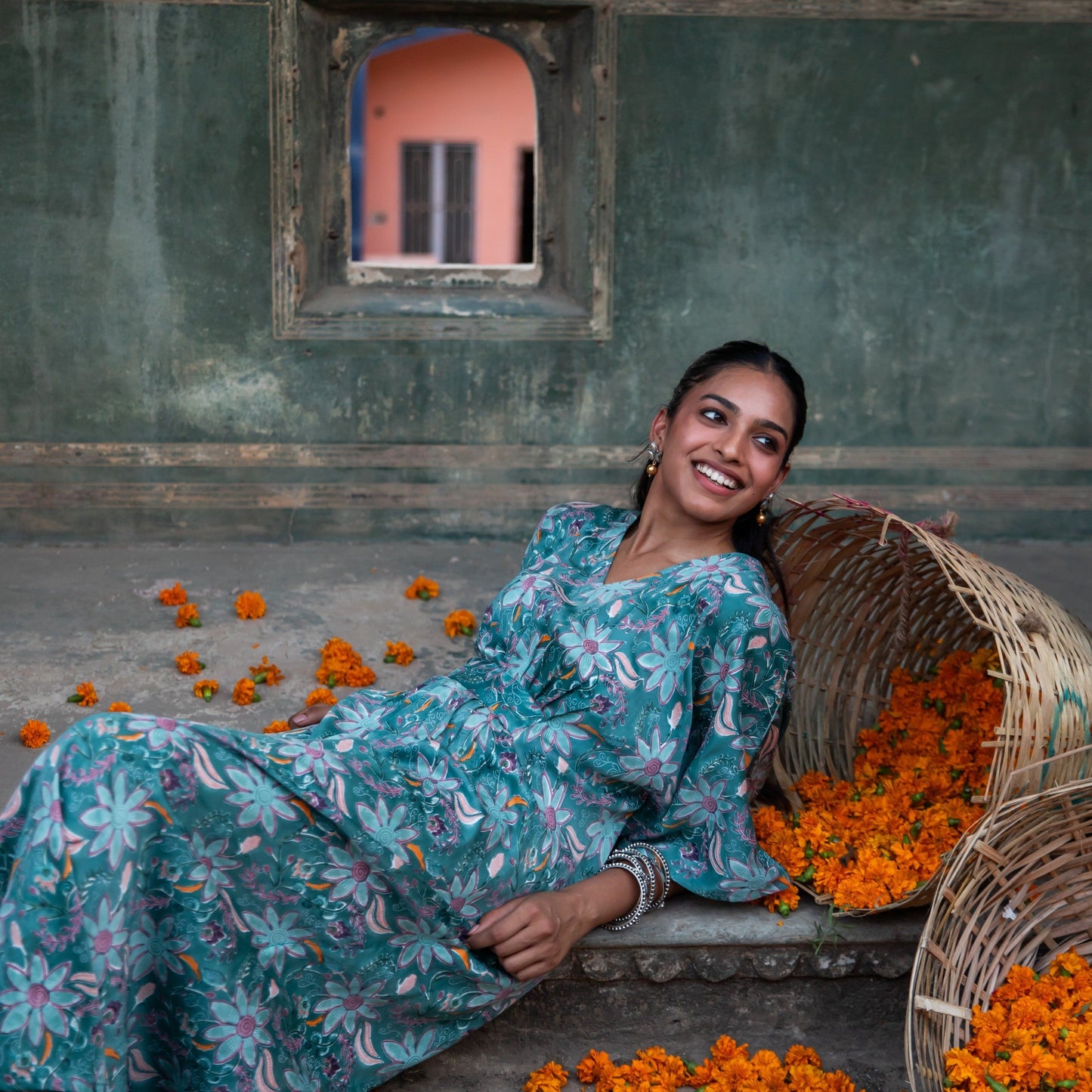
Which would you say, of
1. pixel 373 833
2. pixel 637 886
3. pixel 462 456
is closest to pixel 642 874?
pixel 637 886

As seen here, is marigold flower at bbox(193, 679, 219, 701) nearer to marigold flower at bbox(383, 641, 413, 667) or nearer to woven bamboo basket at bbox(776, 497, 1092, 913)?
marigold flower at bbox(383, 641, 413, 667)

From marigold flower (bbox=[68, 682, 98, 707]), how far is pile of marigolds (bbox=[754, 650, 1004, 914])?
1953 millimetres

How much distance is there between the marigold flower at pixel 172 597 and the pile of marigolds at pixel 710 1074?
8.41ft

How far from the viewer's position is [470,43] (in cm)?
1470

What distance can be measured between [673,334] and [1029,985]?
11.9ft

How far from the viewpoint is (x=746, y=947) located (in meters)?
2.46

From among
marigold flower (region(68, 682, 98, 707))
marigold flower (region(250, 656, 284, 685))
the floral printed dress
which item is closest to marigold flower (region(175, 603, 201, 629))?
marigold flower (region(250, 656, 284, 685))

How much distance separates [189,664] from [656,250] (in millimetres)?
2744

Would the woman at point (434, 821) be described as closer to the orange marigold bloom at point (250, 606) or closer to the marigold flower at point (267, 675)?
the marigold flower at point (267, 675)

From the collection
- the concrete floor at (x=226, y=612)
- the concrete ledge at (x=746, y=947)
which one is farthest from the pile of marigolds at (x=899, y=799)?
the concrete floor at (x=226, y=612)

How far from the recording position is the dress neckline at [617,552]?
2.42 m

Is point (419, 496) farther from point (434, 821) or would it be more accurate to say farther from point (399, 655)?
point (434, 821)

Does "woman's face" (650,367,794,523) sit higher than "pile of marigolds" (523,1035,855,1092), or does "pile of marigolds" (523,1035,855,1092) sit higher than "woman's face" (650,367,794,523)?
"woman's face" (650,367,794,523)

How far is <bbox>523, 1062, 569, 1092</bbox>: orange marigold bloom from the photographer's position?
→ 7.72 feet
